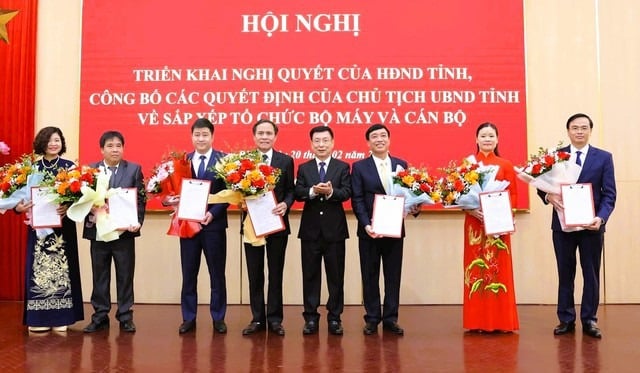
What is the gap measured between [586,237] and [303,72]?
2821 mm

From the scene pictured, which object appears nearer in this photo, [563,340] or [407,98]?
[563,340]

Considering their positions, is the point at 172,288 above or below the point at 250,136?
below

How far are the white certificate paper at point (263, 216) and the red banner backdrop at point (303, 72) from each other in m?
1.50

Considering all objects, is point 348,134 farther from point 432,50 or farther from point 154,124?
point 154,124

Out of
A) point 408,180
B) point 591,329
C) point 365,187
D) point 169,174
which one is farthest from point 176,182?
point 591,329

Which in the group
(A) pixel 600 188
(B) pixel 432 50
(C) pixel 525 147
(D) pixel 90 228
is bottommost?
(D) pixel 90 228

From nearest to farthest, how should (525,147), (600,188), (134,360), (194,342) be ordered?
(134,360), (194,342), (600,188), (525,147)

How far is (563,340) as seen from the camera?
12.1ft

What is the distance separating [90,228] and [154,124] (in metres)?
1.58

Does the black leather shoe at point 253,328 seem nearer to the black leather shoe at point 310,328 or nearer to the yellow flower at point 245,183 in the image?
the black leather shoe at point 310,328

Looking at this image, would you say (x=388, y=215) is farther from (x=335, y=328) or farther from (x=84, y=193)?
(x=84, y=193)

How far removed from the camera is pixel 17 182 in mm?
3824

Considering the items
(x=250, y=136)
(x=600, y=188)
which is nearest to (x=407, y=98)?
(x=250, y=136)

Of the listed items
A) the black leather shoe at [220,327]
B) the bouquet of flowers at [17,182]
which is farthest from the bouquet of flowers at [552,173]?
the bouquet of flowers at [17,182]
